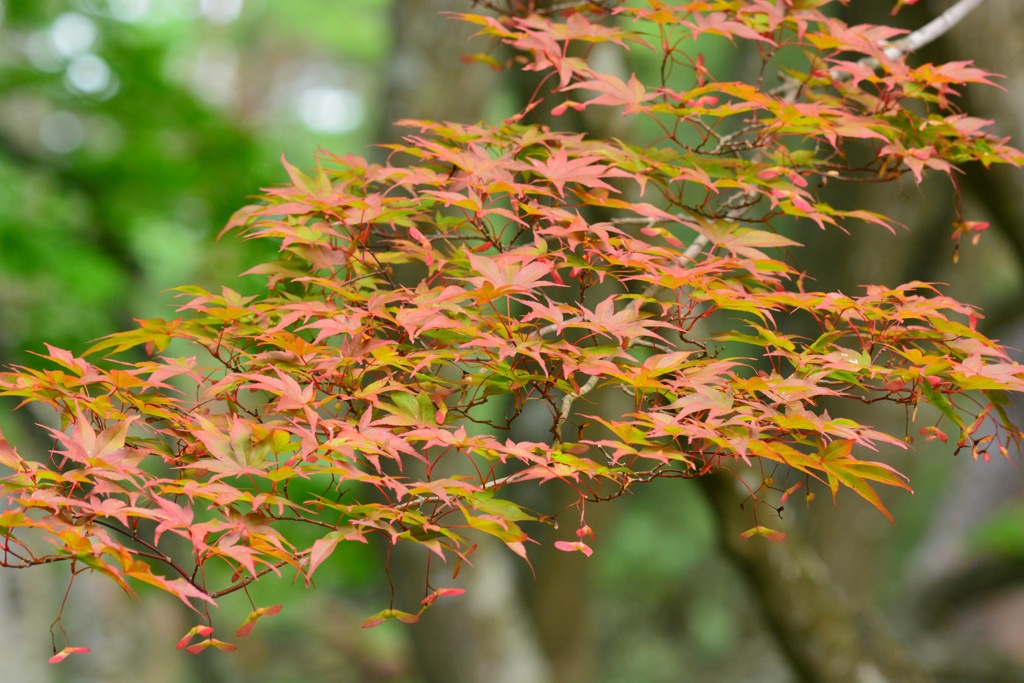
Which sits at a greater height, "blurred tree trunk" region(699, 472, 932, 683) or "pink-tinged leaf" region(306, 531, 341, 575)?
"pink-tinged leaf" region(306, 531, 341, 575)

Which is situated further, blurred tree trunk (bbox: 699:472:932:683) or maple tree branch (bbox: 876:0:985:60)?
blurred tree trunk (bbox: 699:472:932:683)

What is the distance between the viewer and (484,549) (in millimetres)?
3010

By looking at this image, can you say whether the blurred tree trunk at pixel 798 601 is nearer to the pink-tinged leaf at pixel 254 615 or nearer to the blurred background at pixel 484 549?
the blurred background at pixel 484 549

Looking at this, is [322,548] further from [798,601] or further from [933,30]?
[798,601]

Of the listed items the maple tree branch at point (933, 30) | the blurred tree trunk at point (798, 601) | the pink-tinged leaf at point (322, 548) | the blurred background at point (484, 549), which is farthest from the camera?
the blurred background at point (484, 549)

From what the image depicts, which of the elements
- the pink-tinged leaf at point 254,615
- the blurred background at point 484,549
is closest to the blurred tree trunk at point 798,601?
the blurred background at point 484,549

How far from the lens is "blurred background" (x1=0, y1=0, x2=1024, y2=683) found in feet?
9.01

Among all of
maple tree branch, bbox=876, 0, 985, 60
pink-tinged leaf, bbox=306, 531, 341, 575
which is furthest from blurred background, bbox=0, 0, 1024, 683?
pink-tinged leaf, bbox=306, 531, 341, 575

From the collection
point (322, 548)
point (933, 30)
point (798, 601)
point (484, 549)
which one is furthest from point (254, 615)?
point (484, 549)

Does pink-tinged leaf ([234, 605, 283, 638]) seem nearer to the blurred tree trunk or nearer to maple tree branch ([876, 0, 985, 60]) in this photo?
maple tree branch ([876, 0, 985, 60])

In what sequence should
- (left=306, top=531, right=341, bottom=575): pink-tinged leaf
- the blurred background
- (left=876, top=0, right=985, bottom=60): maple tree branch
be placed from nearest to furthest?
(left=306, top=531, right=341, bottom=575): pink-tinged leaf → (left=876, top=0, right=985, bottom=60): maple tree branch → the blurred background

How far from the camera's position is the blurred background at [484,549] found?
9.01ft

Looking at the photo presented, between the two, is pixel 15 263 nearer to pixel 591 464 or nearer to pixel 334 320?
pixel 334 320

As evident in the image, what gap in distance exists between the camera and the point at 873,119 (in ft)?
4.50
